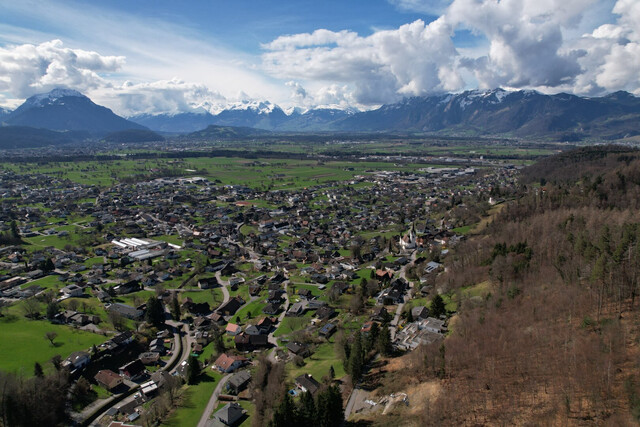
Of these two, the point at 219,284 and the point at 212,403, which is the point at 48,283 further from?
the point at 212,403

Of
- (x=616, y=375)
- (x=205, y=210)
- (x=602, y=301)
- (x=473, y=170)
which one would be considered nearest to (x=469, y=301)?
(x=602, y=301)

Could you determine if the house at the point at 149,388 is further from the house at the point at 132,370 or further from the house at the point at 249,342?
the house at the point at 249,342

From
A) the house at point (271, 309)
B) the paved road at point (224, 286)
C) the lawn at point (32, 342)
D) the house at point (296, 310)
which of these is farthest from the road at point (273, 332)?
the lawn at point (32, 342)

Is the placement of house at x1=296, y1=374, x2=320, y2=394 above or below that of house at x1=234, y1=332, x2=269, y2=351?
above

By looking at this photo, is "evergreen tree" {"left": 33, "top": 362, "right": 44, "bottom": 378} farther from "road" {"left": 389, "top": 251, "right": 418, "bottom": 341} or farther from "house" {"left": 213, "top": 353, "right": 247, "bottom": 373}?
"road" {"left": 389, "top": 251, "right": 418, "bottom": 341}

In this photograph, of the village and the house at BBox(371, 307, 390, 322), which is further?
the house at BBox(371, 307, 390, 322)

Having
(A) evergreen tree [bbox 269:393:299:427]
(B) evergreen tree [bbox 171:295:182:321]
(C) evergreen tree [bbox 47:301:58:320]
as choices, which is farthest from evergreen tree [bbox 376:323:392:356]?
(C) evergreen tree [bbox 47:301:58:320]

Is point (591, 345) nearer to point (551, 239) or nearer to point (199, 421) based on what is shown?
point (551, 239)
